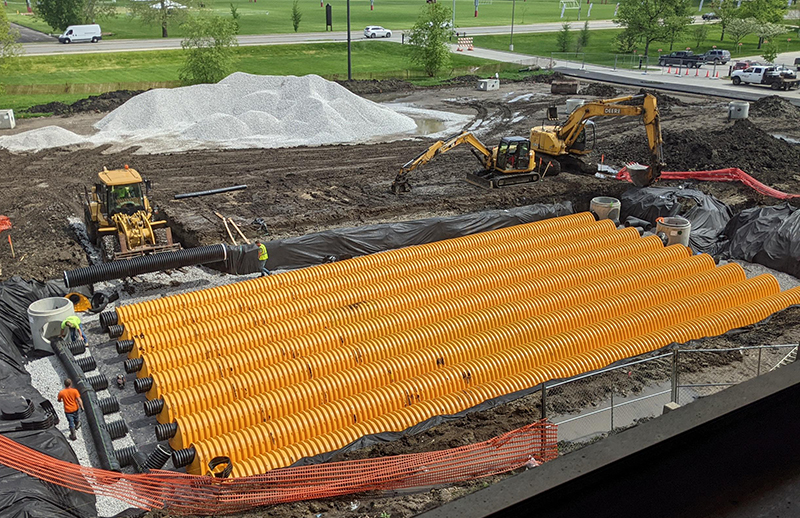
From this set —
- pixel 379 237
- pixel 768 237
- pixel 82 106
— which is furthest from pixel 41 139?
pixel 768 237

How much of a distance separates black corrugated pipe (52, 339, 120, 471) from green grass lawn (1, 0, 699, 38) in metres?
69.5

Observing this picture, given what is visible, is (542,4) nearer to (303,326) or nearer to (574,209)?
(574,209)

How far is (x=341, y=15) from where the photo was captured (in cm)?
10456

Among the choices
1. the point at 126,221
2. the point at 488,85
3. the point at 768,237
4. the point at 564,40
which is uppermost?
the point at 564,40

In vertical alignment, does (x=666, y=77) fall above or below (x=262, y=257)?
above

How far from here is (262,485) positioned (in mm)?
10984

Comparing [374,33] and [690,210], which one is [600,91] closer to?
[690,210]

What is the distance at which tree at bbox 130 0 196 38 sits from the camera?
238 ft

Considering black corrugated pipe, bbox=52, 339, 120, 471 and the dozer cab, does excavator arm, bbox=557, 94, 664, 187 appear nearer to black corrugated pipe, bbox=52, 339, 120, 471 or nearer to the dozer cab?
the dozer cab

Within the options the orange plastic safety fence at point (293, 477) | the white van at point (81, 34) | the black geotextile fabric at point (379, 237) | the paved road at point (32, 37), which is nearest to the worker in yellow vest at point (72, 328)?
the orange plastic safety fence at point (293, 477)

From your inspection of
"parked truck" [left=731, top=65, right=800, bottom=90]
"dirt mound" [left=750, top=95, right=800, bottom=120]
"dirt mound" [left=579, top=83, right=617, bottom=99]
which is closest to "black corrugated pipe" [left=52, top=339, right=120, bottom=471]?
"dirt mound" [left=750, top=95, right=800, bottom=120]

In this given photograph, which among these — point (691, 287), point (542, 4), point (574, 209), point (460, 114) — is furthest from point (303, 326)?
point (542, 4)

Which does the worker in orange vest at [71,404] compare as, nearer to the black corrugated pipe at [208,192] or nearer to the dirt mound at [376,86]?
the black corrugated pipe at [208,192]

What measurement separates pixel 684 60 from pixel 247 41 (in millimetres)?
44203
